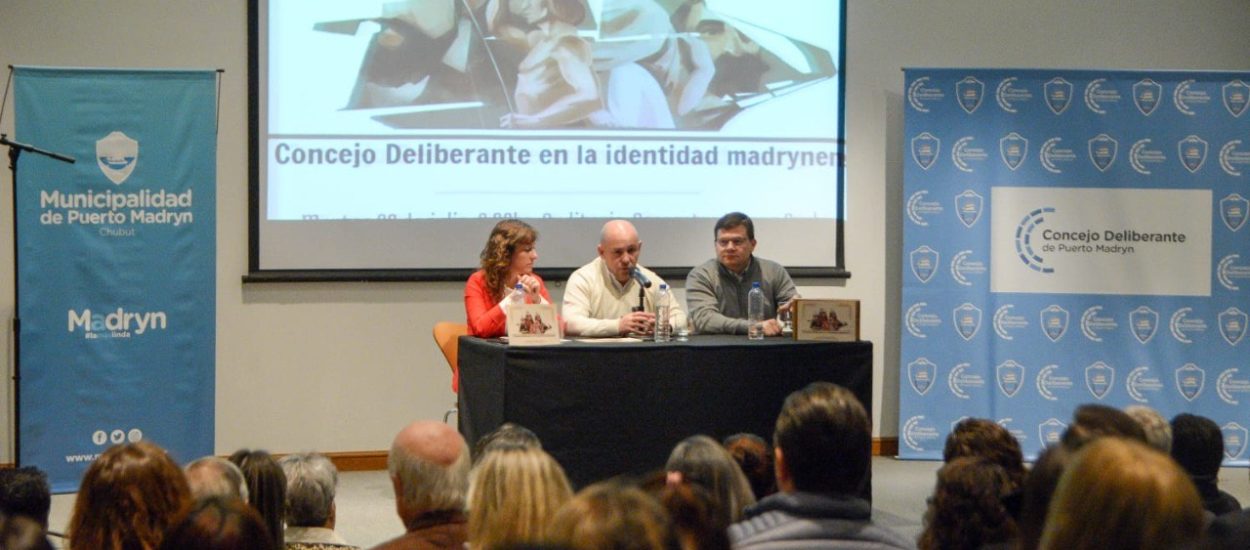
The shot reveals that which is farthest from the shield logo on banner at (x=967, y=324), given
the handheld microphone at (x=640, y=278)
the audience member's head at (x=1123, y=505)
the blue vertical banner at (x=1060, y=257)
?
the audience member's head at (x=1123, y=505)

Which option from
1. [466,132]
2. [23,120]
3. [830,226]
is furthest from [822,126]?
[23,120]

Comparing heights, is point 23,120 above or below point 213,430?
above

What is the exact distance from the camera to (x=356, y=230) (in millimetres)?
6531

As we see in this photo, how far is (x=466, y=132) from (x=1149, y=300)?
362 centimetres

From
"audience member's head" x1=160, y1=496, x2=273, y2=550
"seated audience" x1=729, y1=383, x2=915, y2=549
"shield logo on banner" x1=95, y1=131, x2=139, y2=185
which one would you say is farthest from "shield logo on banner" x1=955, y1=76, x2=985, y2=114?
"audience member's head" x1=160, y1=496, x2=273, y2=550

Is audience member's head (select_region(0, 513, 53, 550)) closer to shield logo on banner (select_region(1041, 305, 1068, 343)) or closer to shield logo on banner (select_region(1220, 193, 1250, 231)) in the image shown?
shield logo on banner (select_region(1041, 305, 1068, 343))

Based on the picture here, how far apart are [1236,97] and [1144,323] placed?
1.26 meters

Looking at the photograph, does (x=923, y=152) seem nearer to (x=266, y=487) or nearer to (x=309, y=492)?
(x=309, y=492)

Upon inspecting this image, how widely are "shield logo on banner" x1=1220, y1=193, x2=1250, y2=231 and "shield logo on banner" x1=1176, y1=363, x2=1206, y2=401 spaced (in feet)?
2.48

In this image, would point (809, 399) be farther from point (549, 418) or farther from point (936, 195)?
point (936, 195)

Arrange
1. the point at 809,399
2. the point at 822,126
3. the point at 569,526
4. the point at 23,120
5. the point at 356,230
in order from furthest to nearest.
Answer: the point at 822,126, the point at 356,230, the point at 23,120, the point at 809,399, the point at 569,526

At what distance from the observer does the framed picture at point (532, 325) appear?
4.71 meters

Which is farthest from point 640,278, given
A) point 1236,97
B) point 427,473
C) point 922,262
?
point 1236,97

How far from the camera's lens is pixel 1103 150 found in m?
6.86
